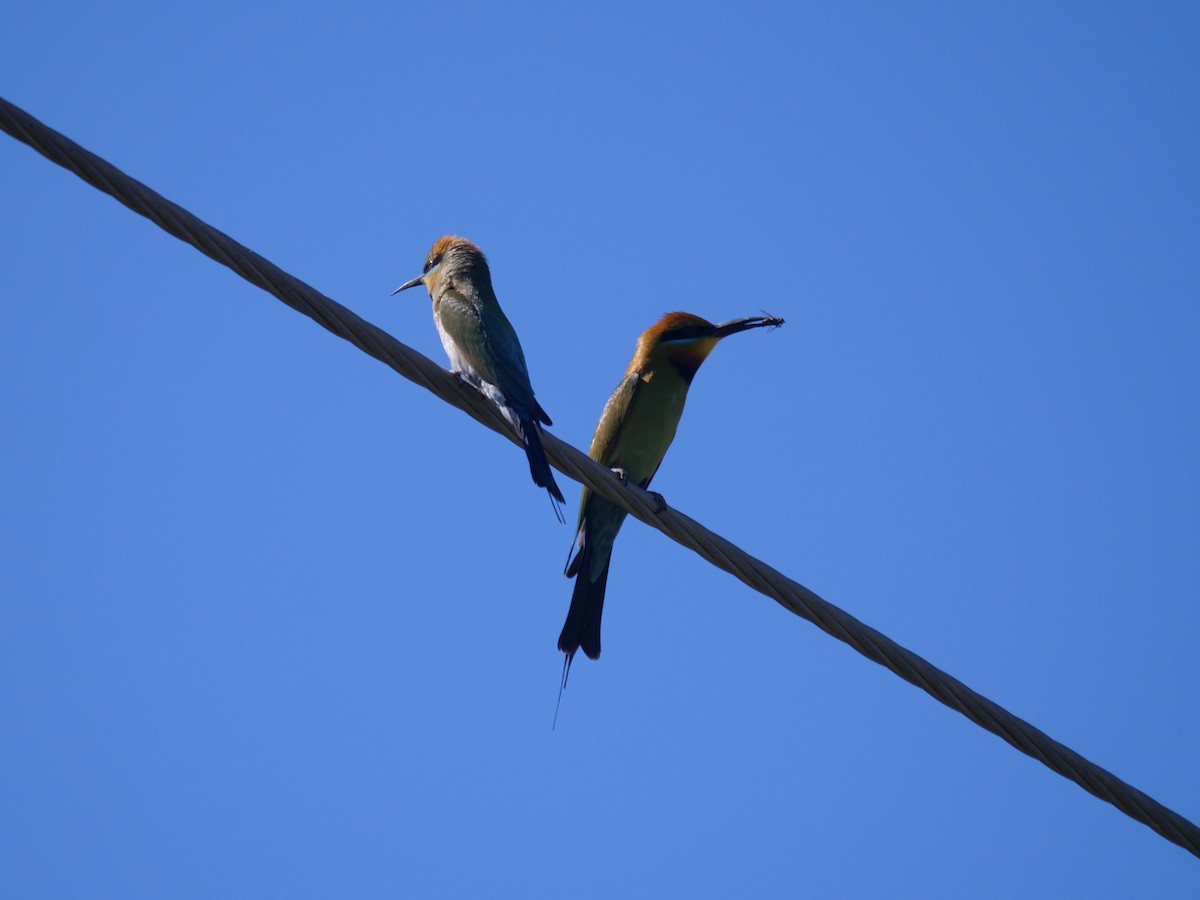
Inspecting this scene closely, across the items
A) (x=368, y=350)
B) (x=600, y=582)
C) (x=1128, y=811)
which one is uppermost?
(x=600, y=582)

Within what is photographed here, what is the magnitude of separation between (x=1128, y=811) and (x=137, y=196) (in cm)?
203

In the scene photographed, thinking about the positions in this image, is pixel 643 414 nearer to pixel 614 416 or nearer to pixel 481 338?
pixel 614 416

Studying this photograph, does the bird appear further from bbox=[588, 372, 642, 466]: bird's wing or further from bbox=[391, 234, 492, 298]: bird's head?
bbox=[588, 372, 642, 466]: bird's wing

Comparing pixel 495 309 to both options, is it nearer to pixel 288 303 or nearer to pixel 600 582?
pixel 600 582

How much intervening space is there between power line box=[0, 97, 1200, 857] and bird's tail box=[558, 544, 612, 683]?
A: 1.58 meters

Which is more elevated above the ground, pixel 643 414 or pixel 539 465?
pixel 643 414

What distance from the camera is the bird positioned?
122 inches

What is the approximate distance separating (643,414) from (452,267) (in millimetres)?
854

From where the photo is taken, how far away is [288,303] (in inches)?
88.8

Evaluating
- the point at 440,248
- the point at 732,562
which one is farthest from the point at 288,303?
the point at 440,248

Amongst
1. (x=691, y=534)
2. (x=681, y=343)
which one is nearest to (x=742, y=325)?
(x=681, y=343)

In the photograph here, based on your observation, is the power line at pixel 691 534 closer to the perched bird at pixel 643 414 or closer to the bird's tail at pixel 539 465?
the bird's tail at pixel 539 465

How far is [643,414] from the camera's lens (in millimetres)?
4480

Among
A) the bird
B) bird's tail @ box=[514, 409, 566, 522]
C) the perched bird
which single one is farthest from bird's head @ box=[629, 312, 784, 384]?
bird's tail @ box=[514, 409, 566, 522]
